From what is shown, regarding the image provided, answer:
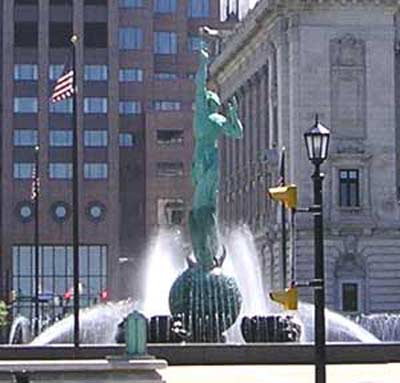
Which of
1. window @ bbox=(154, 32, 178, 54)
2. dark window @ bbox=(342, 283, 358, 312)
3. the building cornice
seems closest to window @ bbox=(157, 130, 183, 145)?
window @ bbox=(154, 32, 178, 54)

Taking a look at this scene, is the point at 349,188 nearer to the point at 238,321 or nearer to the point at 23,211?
the point at 238,321

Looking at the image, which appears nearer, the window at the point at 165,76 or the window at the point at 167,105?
the window at the point at 167,105

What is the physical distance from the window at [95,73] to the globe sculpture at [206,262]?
273ft

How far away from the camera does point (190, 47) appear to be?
439ft

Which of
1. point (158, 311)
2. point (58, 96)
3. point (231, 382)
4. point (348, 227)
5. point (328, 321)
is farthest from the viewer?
point (348, 227)

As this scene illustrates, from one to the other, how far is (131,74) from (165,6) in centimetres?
855

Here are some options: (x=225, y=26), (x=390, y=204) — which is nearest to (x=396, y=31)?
(x=390, y=204)

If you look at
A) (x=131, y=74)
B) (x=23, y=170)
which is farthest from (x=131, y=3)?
(x=23, y=170)

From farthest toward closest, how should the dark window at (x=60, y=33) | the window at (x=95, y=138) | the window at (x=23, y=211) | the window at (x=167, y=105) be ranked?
1. the window at (x=167, y=105)
2. the dark window at (x=60, y=33)
3. the window at (x=95, y=138)
4. the window at (x=23, y=211)

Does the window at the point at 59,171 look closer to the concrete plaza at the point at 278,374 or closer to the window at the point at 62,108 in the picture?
the window at the point at 62,108

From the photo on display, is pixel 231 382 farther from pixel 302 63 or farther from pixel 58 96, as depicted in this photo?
pixel 302 63

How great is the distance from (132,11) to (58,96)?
8672 centimetres

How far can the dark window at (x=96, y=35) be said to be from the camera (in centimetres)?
12925

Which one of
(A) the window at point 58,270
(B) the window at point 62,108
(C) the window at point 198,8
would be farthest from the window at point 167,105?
(A) the window at point 58,270
